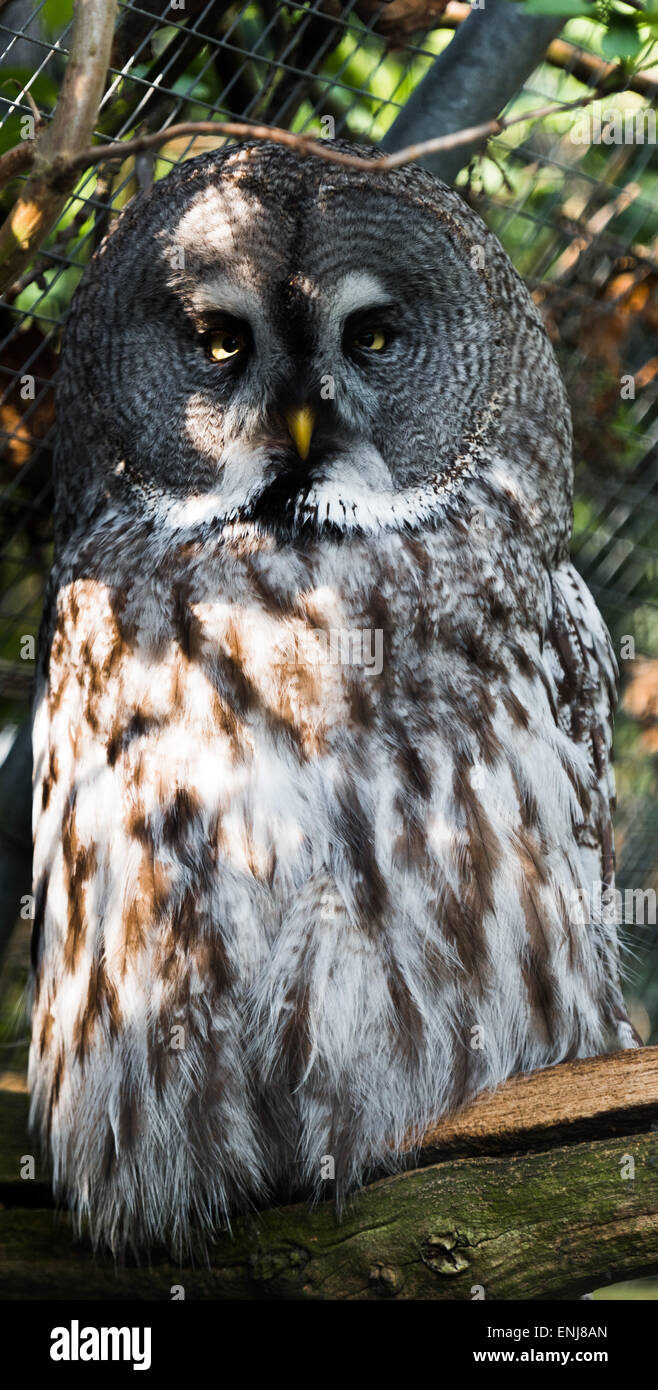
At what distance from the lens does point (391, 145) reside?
2.39 m

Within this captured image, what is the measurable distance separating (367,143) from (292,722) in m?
1.40

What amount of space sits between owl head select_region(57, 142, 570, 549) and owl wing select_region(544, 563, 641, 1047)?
0.17 meters

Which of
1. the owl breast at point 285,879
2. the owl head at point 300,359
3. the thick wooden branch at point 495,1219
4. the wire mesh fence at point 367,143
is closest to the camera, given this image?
the thick wooden branch at point 495,1219

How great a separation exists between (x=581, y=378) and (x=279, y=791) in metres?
1.68

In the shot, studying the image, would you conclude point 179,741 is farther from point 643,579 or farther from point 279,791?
point 643,579

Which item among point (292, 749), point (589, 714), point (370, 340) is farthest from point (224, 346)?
point (589, 714)

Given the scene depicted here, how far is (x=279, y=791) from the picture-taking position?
2.00 metres

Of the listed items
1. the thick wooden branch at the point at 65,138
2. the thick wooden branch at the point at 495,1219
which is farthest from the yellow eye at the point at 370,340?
the thick wooden branch at the point at 495,1219

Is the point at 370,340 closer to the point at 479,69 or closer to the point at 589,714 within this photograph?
the point at 479,69

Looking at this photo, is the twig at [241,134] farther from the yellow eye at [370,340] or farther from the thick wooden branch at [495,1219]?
the thick wooden branch at [495,1219]

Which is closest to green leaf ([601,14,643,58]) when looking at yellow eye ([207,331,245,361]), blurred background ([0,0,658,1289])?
blurred background ([0,0,658,1289])

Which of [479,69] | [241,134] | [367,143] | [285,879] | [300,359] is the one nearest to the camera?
[241,134]

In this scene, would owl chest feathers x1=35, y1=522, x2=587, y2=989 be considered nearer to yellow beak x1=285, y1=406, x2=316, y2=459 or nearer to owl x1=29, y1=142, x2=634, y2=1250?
owl x1=29, y1=142, x2=634, y2=1250

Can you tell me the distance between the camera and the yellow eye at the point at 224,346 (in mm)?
2145
